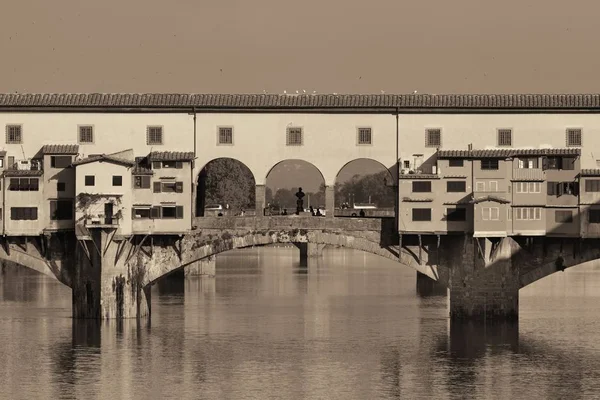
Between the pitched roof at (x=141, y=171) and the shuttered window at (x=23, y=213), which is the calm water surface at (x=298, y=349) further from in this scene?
the pitched roof at (x=141, y=171)

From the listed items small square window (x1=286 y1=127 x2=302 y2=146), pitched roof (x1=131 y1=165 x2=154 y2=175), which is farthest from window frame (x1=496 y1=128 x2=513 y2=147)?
pitched roof (x1=131 y1=165 x2=154 y2=175)

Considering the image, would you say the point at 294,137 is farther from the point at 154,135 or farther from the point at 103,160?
the point at 103,160

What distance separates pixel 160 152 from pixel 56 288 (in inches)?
988

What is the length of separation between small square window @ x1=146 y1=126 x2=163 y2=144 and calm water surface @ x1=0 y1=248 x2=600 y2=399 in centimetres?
806

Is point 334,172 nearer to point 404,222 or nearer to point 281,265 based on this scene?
point 404,222

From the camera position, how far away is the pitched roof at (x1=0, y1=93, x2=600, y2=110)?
219 feet

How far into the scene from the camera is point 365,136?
221 feet

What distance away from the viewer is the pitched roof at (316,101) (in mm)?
66812

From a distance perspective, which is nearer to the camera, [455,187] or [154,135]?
[455,187]

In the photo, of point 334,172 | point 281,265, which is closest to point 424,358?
point 334,172

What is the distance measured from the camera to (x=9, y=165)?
68000 millimetres

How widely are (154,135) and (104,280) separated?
6.84m

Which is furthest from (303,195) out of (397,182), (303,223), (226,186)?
(226,186)

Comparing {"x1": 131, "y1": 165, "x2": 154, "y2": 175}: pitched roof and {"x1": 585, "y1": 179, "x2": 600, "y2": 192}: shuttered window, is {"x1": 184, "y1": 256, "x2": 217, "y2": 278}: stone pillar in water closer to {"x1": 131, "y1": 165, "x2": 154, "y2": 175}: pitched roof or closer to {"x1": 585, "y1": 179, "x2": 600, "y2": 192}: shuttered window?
→ {"x1": 131, "y1": 165, "x2": 154, "y2": 175}: pitched roof
